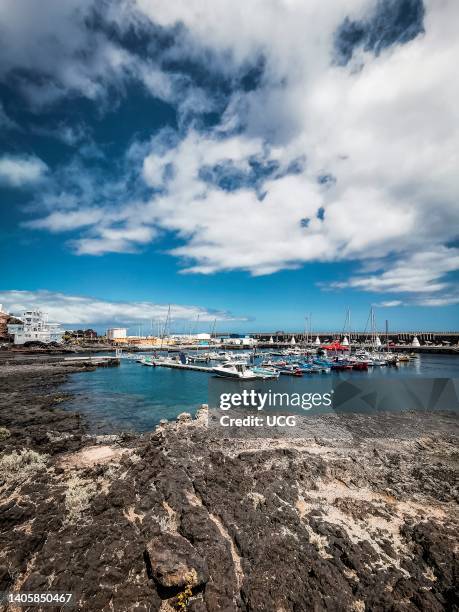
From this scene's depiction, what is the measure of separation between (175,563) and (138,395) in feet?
102

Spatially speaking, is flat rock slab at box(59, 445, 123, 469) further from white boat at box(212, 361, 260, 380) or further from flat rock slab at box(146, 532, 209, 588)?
white boat at box(212, 361, 260, 380)

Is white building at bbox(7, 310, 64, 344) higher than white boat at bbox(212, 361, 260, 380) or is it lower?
higher

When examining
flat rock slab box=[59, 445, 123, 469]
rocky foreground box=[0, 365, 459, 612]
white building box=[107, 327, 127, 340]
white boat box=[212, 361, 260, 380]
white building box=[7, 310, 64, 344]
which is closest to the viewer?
rocky foreground box=[0, 365, 459, 612]

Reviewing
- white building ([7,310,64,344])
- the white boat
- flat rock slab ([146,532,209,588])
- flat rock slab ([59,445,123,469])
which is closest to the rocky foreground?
flat rock slab ([146,532,209,588])

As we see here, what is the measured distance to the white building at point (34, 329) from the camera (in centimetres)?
10806

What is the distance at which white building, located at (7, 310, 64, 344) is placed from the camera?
108 metres

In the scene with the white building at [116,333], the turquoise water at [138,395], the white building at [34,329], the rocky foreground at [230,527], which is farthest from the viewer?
the white building at [116,333]

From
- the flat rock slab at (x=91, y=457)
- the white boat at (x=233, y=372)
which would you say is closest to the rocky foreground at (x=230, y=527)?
the flat rock slab at (x=91, y=457)

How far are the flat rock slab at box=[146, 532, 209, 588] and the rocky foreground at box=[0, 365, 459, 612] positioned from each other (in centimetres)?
3

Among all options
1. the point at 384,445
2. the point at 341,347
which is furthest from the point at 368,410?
the point at 341,347

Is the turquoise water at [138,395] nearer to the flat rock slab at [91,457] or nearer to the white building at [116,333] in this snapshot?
the flat rock slab at [91,457]

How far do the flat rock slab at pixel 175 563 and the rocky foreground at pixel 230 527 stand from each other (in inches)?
1.2

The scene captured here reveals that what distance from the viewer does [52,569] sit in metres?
7.11

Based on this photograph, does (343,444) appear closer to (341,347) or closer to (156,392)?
(156,392)
